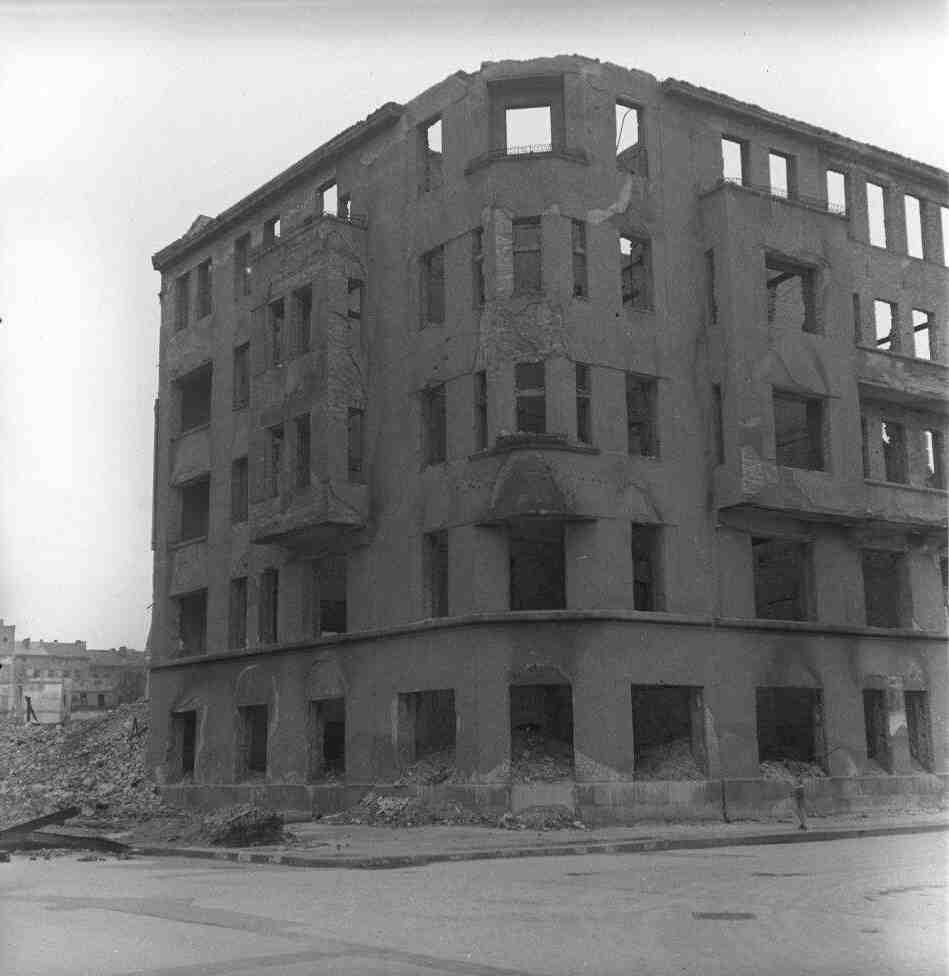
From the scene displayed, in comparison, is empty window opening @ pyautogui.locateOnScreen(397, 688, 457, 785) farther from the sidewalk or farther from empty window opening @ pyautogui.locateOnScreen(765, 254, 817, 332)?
empty window opening @ pyautogui.locateOnScreen(765, 254, 817, 332)

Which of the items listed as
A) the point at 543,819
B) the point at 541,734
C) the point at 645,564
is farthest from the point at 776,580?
the point at 543,819

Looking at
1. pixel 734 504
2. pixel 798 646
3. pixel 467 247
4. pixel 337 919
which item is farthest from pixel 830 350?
pixel 337 919

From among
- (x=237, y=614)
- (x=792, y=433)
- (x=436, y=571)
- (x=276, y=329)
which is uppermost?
(x=276, y=329)

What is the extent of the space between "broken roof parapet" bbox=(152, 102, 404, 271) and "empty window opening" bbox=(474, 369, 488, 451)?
7.84 meters

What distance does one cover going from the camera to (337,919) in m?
11.4

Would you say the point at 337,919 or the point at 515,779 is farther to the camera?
the point at 515,779

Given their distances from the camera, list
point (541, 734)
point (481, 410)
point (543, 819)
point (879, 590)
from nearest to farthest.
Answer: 1. point (543, 819)
2. point (541, 734)
3. point (481, 410)
4. point (879, 590)

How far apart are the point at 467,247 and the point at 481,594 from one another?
8058 mm

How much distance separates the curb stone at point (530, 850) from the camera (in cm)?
1738

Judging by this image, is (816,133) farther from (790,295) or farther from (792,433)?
(792,433)

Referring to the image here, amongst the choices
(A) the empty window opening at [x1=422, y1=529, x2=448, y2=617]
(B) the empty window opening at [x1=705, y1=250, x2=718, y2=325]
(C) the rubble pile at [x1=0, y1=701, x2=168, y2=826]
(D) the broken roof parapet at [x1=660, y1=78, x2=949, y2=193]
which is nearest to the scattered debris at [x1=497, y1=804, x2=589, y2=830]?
(A) the empty window opening at [x1=422, y1=529, x2=448, y2=617]

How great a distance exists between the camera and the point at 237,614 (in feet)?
118

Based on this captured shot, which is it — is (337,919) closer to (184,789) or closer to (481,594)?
(481,594)

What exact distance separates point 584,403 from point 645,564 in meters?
6.10
